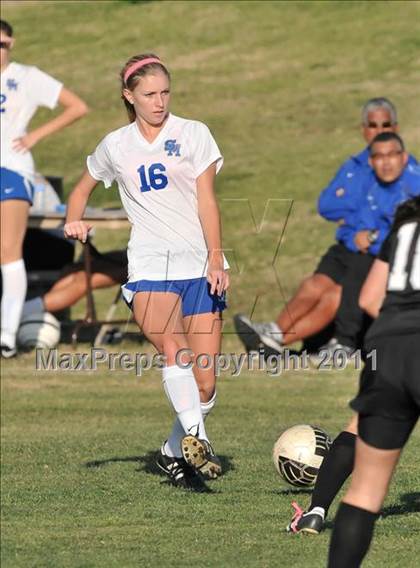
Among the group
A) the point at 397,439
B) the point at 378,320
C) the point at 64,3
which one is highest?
the point at 64,3

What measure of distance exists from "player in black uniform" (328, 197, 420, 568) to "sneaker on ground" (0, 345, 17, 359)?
8065 mm

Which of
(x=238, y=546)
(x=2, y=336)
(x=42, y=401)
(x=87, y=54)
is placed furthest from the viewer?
(x=87, y=54)

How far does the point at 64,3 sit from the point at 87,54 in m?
1.54

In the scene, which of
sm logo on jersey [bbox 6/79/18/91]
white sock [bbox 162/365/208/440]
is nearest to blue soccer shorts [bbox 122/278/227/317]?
white sock [bbox 162/365/208/440]

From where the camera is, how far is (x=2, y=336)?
509 inches

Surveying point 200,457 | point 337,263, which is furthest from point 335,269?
point 200,457

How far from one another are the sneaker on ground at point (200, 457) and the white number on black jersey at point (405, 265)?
2.32m

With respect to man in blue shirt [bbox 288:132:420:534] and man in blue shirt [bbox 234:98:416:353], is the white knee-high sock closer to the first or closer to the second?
man in blue shirt [bbox 288:132:420:534]

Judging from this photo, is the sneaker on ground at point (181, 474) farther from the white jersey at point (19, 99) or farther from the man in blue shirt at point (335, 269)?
the white jersey at point (19, 99)

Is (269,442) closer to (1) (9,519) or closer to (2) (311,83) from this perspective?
(1) (9,519)

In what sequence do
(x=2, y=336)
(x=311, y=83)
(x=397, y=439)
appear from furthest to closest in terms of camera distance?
1. (x=311, y=83)
2. (x=2, y=336)
3. (x=397, y=439)

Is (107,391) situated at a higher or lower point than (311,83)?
lower

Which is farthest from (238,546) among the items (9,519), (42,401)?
(42,401)

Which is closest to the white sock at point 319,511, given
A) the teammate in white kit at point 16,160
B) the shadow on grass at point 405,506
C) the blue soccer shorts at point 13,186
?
the shadow on grass at point 405,506
